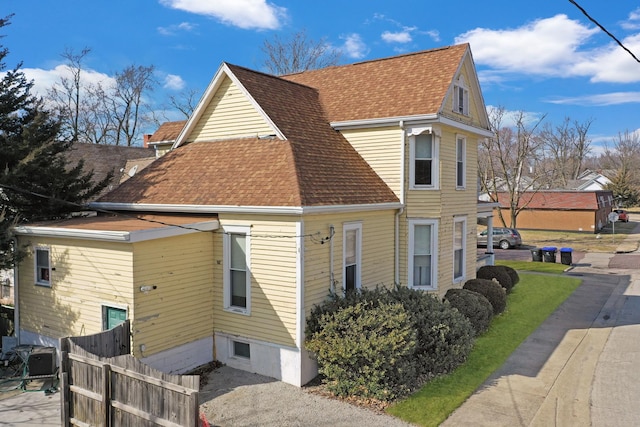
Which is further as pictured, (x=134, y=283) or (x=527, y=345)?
(x=527, y=345)

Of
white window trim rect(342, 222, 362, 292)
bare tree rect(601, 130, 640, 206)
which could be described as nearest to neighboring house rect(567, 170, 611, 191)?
bare tree rect(601, 130, 640, 206)

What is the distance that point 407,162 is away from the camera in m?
14.9

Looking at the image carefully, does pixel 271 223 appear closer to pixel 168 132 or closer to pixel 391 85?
pixel 391 85

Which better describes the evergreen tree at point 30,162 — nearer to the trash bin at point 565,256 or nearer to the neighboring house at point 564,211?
the trash bin at point 565,256

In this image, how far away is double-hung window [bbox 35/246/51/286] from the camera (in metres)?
12.5

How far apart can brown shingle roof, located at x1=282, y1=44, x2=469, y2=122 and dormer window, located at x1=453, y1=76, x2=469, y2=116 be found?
68 cm

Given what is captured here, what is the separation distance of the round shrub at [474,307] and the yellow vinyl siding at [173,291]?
24.8 ft

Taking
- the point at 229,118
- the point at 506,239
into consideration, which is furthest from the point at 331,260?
the point at 506,239

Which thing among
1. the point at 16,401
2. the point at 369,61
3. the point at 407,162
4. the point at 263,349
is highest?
the point at 369,61

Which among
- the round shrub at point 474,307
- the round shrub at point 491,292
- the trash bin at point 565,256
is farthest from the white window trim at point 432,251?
the trash bin at point 565,256

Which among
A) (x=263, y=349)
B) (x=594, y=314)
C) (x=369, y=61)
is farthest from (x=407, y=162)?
(x=594, y=314)

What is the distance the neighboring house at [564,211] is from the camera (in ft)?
146

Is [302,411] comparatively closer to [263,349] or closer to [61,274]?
[263,349]

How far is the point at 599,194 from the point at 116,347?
159 feet
